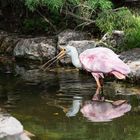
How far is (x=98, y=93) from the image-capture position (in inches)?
376

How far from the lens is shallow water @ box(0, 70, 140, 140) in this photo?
23.7 feet

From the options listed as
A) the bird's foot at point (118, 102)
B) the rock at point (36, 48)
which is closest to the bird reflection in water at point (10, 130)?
the bird's foot at point (118, 102)

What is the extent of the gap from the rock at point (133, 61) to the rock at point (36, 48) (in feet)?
8.46

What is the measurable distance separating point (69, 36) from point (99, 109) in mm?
5390

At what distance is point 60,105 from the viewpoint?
8.74 meters

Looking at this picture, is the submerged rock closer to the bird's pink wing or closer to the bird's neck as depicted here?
the bird's pink wing

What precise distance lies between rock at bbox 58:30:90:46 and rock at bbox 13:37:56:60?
10.0 inches

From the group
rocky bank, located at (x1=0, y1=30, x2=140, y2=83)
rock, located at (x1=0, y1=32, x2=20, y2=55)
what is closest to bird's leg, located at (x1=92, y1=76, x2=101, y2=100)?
rocky bank, located at (x1=0, y1=30, x2=140, y2=83)

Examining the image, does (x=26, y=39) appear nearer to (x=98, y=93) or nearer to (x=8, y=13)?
(x=8, y=13)

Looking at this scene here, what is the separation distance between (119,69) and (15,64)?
4.20m

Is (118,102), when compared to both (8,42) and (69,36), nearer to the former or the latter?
(69,36)

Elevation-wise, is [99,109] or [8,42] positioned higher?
[8,42]

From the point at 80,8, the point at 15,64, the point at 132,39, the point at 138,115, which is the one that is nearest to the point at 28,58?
the point at 15,64

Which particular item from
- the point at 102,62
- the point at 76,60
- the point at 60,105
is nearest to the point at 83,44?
the point at 76,60
